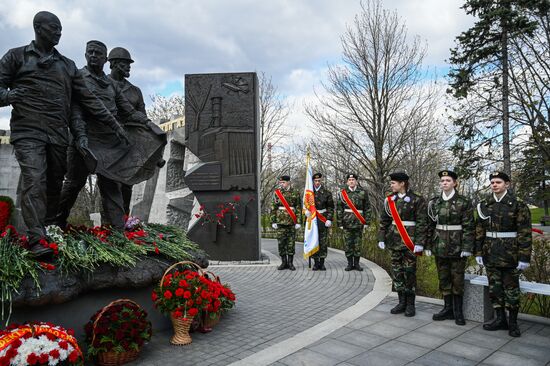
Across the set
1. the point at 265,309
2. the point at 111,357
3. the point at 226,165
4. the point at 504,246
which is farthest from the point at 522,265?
the point at 226,165

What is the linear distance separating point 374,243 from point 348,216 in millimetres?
1963

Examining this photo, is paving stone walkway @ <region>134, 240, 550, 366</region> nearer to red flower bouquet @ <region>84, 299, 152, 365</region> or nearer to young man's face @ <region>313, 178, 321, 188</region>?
red flower bouquet @ <region>84, 299, 152, 365</region>

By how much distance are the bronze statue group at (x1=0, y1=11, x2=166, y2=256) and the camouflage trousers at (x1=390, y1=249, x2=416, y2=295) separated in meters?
3.67

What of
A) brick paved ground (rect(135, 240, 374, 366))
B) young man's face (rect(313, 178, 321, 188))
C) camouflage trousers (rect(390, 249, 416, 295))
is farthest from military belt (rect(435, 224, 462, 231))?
young man's face (rect(313, 178, 321, 188))

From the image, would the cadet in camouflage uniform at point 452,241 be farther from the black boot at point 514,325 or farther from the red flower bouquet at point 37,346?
the red flower bouquet at point 37,346

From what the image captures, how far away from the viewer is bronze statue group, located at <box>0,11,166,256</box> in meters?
4.09

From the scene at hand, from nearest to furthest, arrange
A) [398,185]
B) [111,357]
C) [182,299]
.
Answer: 1. [111,357]
2. [182,299]
3. [398,185]

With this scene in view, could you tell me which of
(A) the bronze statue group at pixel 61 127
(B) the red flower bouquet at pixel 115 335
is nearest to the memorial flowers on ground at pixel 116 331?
(B) the red flower bouquet at pixel 115 335

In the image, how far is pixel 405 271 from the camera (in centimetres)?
554

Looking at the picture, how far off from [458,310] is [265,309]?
2.61m

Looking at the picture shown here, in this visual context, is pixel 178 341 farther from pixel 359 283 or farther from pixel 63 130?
pixel 359 283

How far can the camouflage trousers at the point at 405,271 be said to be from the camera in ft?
17.9

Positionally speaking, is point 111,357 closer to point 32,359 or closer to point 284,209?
point 32,359

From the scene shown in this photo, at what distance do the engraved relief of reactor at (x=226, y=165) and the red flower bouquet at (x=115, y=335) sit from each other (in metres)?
5.94
